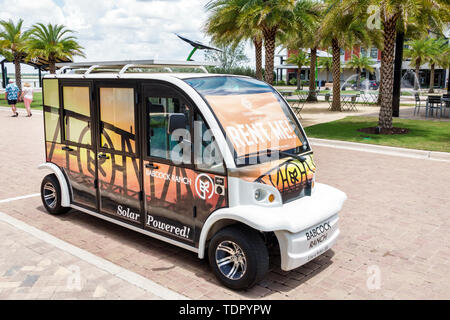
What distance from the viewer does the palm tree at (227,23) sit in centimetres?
1723

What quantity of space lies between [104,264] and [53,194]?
2.27 meters

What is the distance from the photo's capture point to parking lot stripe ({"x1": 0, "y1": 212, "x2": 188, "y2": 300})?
4.38 meters

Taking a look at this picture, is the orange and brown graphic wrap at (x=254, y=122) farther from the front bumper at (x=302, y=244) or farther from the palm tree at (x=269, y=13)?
the palm tree at (x=269, y=13)

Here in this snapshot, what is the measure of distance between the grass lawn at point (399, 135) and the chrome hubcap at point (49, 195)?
9.42 metres

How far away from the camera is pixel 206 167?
456cm

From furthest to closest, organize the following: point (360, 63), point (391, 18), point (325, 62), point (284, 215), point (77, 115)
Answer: point (325, 62) < point (360, 63) < point (391, 18) < point (77, 115) < point (284, 215)

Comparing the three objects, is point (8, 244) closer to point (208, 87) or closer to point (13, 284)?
point (13, 284)

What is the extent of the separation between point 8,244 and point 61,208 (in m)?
1.14

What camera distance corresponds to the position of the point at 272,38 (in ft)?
59.3

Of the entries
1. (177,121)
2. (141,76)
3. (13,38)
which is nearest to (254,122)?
(177,121)

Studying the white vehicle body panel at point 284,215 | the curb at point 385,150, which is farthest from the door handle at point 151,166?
the curb at point 385,150

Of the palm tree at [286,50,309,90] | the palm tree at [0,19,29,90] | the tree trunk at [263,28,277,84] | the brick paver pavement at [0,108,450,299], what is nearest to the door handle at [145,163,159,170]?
the brick paver pavement at [0,108,450,299]

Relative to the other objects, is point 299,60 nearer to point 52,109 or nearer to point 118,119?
point 52,109
